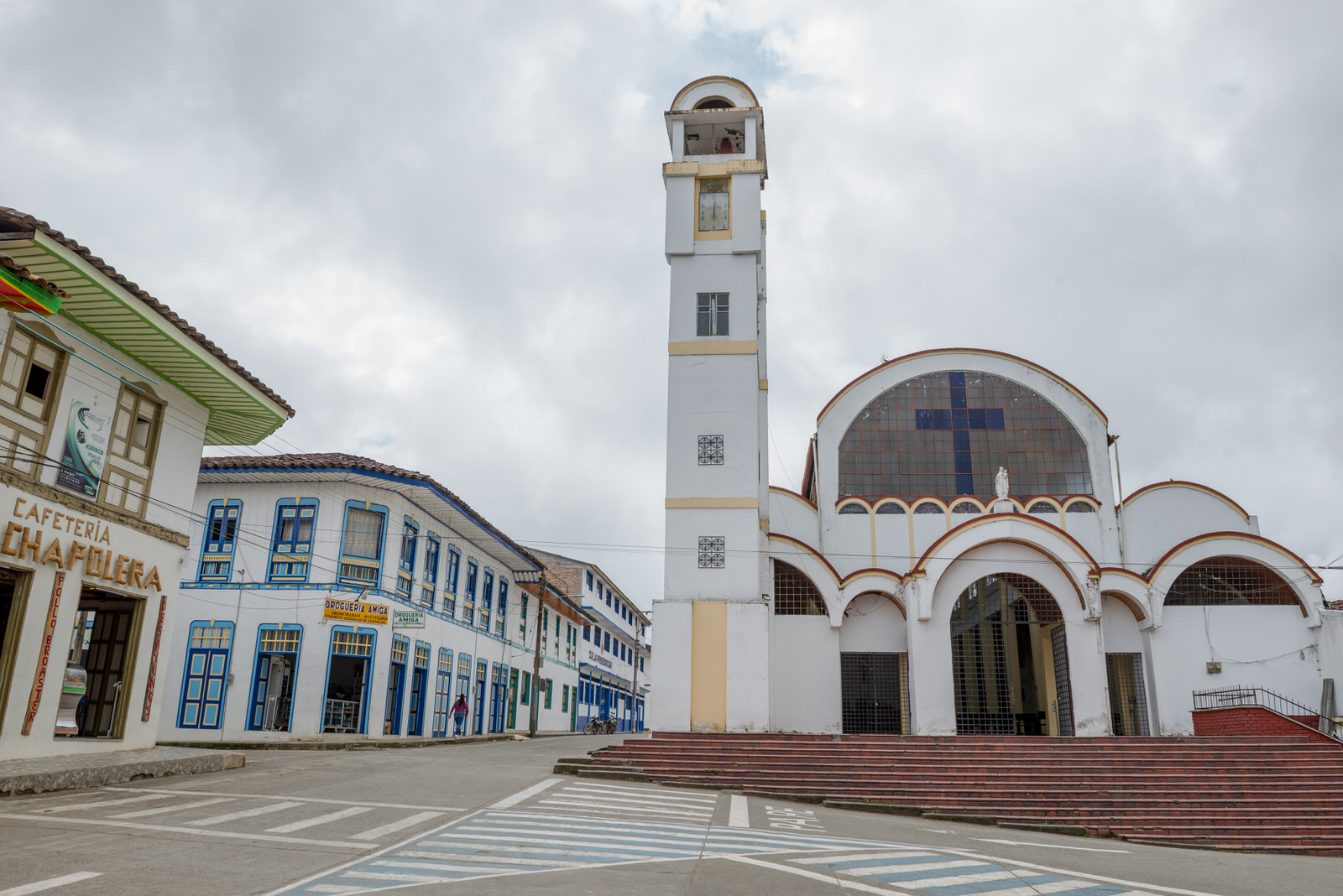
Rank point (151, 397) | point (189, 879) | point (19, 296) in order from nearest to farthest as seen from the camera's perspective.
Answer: point (189, 879) → point (19, 296) → point (151, 397)

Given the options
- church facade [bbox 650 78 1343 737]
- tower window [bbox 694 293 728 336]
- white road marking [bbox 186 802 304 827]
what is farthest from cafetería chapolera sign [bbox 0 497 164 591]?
tower window [bbox 694 293 728 336]

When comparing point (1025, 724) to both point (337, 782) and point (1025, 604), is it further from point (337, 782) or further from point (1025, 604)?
point (337, 782)

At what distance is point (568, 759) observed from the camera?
16922 mm

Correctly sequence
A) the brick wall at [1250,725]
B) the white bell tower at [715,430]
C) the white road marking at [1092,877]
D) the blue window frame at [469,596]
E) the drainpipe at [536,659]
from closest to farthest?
the white road marking at [1092,877] < the brick wall at [1250,725] < the white bell tower at [715,430] < the blue window frame at [469,596] < the drainpipe at [536,659]

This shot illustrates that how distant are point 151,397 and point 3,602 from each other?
4258mm

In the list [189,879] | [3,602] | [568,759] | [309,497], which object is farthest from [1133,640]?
[3,602]

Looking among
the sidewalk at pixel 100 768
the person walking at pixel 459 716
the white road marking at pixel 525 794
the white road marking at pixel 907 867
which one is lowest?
the white road marking at pixel 907 867

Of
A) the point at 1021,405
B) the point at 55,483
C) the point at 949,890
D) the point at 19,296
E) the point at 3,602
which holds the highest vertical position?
the point at 1021,405

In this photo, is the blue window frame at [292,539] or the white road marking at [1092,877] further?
the blue window frame at [292,539]

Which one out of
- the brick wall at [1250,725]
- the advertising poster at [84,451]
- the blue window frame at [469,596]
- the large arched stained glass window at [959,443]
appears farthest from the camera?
the blue window frame at [469,596]

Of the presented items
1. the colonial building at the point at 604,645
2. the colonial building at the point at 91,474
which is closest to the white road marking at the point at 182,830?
the colonial building at the point at 91,474

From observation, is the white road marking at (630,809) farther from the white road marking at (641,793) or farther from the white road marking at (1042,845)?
the white road marking at (1042,845)

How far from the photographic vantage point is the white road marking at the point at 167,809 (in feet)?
29.8

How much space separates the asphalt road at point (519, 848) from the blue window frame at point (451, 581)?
13.2 metres
